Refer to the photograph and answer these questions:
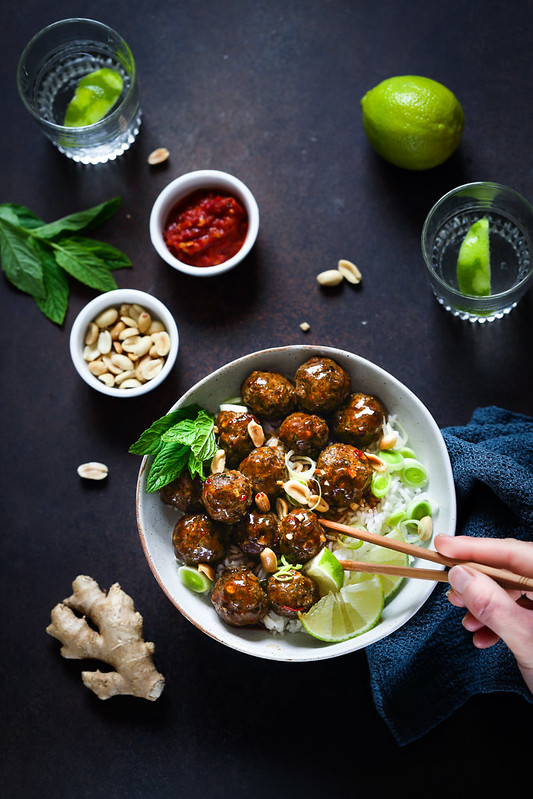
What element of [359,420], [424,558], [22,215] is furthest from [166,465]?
[22,215]

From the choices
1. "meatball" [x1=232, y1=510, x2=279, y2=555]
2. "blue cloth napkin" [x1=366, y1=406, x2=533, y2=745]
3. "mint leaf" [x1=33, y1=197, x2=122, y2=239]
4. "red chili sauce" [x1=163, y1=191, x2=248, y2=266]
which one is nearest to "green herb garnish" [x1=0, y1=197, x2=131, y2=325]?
"mint leaf" [x1=33, y1=197, x2=122, y2=239]

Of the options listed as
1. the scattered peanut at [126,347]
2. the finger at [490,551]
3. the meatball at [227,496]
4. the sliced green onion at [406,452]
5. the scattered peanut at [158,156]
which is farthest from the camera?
the scattered peanut at [158,156]

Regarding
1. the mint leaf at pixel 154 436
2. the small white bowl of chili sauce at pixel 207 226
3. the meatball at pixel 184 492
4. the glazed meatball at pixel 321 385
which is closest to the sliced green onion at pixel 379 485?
the glazed meatball at pixel 321 385

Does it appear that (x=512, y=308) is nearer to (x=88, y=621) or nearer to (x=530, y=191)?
(x=530, y=191)

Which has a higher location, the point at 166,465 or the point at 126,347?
the point at 126,347

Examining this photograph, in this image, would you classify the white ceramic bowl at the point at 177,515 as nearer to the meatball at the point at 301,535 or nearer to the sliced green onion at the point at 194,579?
the sliced green onion at the point at 194,579

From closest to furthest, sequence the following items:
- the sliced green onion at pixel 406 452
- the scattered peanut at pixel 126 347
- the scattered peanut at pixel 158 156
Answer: the sliced green onion at pixel 406 452 → the scattered peanut at pixel 126 347 → the scattered peanut at pixel 158 156

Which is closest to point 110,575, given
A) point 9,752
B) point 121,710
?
point 121,710

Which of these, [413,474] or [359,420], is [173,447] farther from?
[413,474]
